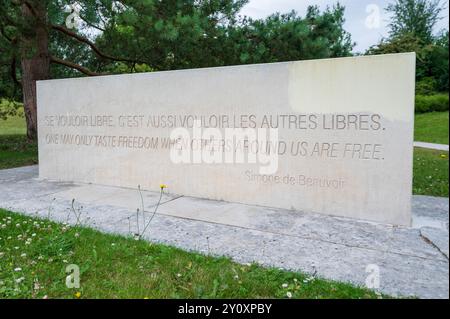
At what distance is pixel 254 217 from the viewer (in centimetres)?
458

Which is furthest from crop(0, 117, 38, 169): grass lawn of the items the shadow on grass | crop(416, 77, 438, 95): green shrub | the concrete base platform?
crop(416, 77, 438, 95): green shrub

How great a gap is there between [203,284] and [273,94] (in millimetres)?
2907

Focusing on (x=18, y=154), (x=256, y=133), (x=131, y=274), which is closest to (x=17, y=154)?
(x=18, y=154)

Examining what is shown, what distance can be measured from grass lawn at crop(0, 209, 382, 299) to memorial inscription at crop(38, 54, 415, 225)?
6.49 feet

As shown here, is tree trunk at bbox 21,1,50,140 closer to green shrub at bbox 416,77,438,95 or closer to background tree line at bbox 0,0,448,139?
background tree line at bbox 0,0,448,139

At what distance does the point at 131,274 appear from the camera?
9.67 ft

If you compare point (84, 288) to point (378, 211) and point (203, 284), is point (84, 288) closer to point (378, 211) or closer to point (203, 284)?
point (203, 284)

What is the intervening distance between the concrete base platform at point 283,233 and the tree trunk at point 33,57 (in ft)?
11.8

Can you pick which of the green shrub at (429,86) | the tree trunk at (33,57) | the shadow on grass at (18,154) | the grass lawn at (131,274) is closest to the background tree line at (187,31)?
the tree trunk at (33,57)

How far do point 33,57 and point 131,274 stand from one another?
8.16 metres

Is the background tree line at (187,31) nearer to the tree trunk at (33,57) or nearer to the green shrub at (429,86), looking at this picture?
the tree trunk at (33,57)
